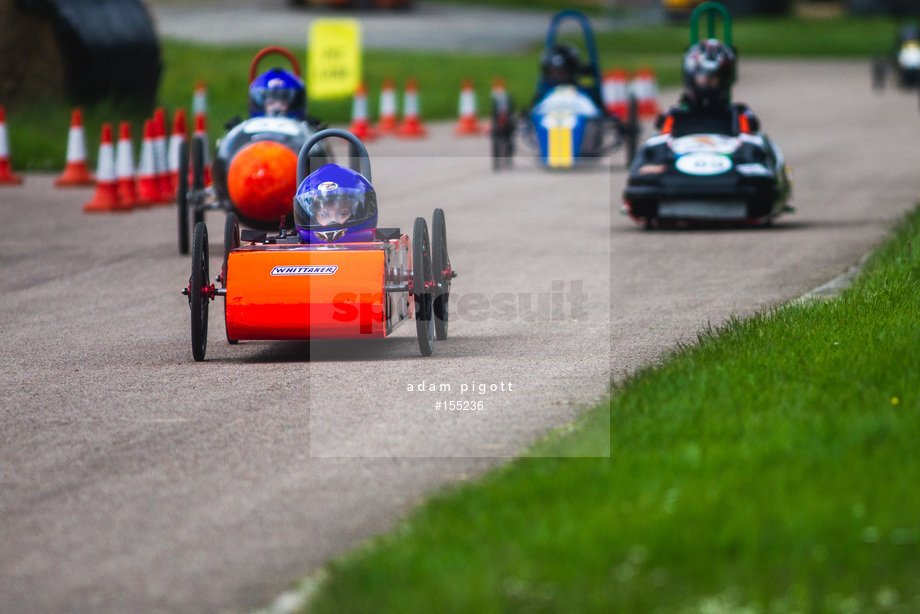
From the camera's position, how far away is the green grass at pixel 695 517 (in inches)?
151

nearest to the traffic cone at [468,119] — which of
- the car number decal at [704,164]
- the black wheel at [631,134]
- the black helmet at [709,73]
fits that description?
the black wheel at [631,134]

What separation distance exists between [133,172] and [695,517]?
39.3 ft

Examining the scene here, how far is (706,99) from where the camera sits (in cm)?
1368

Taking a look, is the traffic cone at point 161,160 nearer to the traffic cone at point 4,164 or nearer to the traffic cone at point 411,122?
the traffic cone at point 4,164

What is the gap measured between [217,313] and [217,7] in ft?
139

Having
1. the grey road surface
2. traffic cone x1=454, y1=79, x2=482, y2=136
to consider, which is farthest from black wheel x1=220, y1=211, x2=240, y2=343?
the grey road surface

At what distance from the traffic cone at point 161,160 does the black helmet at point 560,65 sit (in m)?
5.21

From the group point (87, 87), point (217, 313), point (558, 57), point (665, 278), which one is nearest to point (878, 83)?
point (558, 57)

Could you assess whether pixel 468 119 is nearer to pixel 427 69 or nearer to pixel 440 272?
pixel 427 69

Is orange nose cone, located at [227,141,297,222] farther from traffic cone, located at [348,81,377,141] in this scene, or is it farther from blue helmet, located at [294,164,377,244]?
traffic cone, located at [348,81,377,141]

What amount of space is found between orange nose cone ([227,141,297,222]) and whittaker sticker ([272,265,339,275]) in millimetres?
3560

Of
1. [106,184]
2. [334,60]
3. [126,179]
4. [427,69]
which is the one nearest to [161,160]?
[126,179]

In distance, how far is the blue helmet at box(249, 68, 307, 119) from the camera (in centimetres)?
1228

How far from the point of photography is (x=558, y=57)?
731 inches
